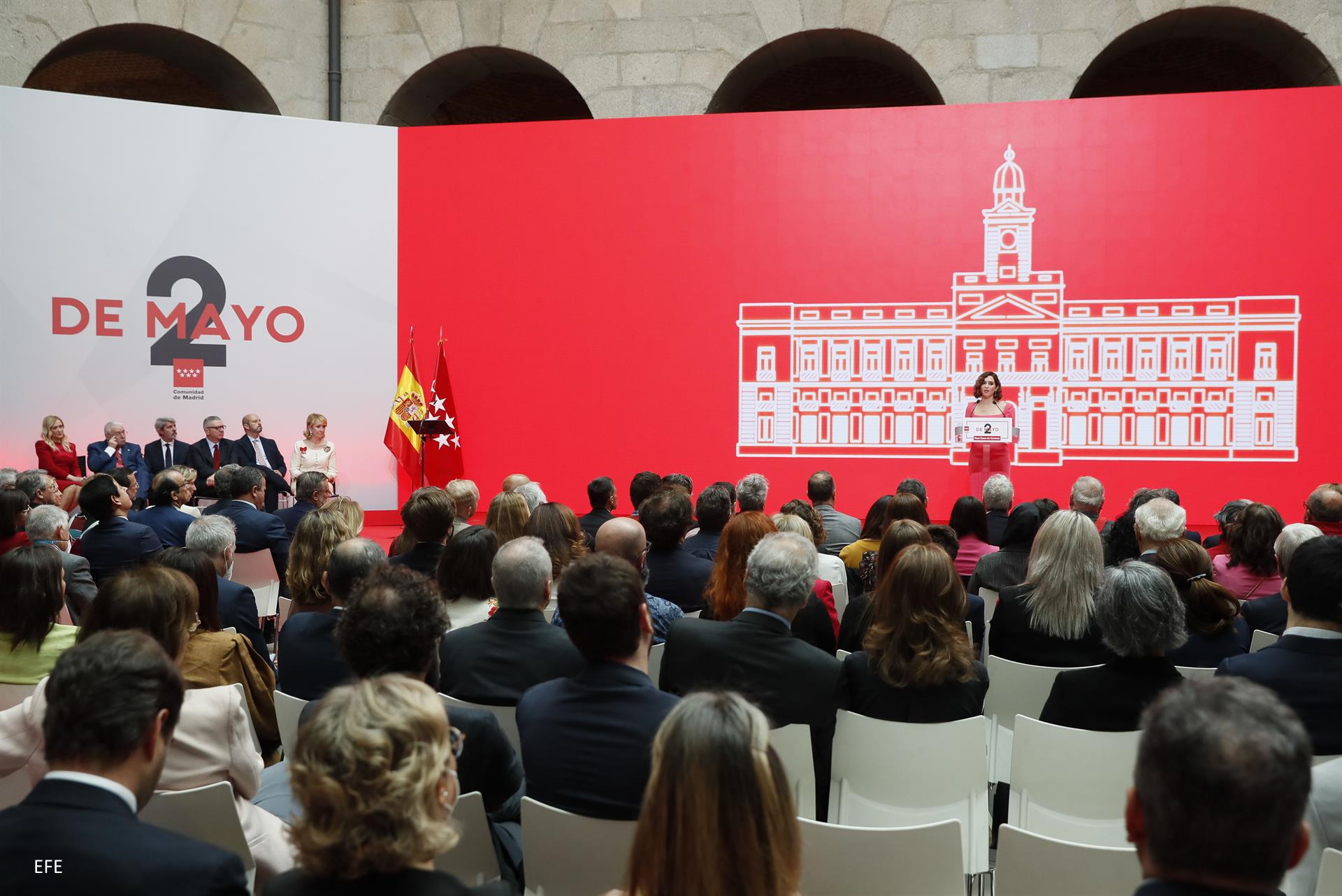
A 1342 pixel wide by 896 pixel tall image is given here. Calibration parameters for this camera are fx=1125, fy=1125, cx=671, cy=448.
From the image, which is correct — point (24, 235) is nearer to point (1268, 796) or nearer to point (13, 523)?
point (13, 523)

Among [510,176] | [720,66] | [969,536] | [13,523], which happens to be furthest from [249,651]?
[720,66]

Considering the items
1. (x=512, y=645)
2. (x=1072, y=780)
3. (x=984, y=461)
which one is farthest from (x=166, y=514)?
(x=984, y=461)

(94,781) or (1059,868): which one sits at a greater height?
(94,781)

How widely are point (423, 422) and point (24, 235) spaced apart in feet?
12.9

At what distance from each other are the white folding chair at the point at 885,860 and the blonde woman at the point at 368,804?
2.88ft

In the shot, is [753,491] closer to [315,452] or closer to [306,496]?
[306,496]

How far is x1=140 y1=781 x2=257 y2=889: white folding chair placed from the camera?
2195 millimetres

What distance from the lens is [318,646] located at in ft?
10.8

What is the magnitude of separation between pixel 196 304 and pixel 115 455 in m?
1.71

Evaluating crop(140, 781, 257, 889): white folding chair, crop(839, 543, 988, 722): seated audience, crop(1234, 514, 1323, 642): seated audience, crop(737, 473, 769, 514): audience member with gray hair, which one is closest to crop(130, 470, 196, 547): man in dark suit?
crop(737, 473, 769, 514): audience member with gray hair

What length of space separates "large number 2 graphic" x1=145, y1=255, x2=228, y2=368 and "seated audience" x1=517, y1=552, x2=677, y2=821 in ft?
30.2

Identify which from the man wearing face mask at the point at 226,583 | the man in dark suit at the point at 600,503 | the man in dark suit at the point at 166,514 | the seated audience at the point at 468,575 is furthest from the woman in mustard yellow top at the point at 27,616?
the man in dark suit at the point at 600,503

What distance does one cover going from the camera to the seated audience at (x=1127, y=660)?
2.84 meters

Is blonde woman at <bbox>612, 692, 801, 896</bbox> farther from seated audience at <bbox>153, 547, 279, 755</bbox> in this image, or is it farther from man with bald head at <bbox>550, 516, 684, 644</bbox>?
man with bald head at <bbox>550, 516, 684, 644</bbox>
